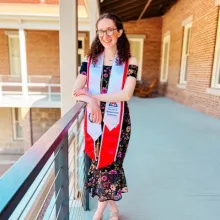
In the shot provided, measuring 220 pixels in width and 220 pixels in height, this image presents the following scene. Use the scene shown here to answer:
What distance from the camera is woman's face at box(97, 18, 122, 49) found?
1.28m

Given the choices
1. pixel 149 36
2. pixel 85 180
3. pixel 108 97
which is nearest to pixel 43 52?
pixel 149 36

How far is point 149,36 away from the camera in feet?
33.5

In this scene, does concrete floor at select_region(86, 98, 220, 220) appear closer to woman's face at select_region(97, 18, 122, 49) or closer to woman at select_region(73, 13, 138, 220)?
woman at select_region(73, 13, 138, 220)

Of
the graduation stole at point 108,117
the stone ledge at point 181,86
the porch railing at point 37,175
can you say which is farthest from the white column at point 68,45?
the stone ledge at point 181,86

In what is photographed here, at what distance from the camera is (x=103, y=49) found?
4.58 feet

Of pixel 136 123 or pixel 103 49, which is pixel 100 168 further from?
pixel 136 123

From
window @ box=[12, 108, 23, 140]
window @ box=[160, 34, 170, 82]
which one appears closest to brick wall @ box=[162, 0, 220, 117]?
window @ box=[160, 34, 170, 82]

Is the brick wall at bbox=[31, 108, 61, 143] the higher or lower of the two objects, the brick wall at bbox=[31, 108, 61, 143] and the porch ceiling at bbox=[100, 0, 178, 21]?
the lower

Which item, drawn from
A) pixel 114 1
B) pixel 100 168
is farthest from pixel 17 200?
pixel 114 1

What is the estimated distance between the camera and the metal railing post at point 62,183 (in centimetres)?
96

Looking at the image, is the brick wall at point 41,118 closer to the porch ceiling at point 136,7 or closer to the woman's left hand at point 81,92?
the porch ceiling at point 136,7

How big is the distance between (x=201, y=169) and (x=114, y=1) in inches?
267

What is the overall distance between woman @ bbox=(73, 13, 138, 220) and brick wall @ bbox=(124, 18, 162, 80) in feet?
30.4

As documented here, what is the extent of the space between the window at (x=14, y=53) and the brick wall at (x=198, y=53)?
6828 millimetres
